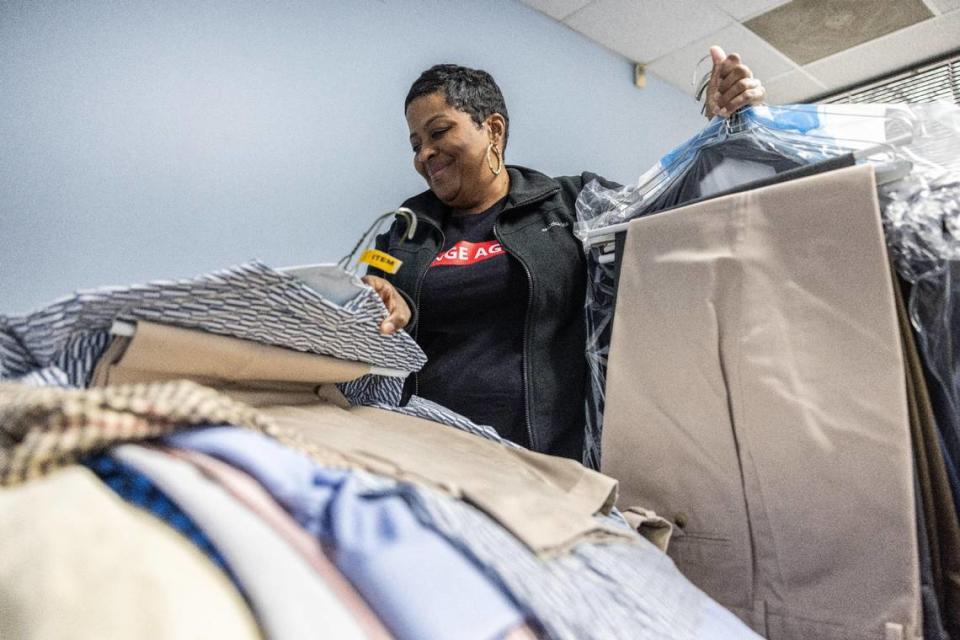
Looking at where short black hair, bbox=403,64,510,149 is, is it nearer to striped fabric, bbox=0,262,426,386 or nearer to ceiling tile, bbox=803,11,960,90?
striped fabric, bbox=0,262,426,386

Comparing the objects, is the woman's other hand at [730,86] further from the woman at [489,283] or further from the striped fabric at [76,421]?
the striped fabric at [76,421]

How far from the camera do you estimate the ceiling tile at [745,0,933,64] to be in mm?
2021

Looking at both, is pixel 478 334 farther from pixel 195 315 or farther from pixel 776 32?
pixel 776 32

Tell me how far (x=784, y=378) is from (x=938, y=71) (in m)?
3.05

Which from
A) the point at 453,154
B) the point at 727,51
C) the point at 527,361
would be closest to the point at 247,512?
the point at 527,361

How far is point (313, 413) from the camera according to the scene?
1.46 feet

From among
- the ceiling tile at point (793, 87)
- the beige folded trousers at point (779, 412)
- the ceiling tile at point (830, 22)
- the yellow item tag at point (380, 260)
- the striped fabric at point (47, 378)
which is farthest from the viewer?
the ceiling tile at point (793, 87)

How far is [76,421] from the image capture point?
0.23 metres

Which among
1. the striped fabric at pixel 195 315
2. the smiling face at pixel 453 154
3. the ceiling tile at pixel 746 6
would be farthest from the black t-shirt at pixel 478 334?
the ceiling tile at pixel 746 6

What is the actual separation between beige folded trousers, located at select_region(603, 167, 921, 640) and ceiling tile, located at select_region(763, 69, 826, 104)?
257cm

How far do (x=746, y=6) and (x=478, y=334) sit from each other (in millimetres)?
1907

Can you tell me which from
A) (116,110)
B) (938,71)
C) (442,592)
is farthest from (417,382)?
(938,71)

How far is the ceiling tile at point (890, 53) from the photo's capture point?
2.22 metres

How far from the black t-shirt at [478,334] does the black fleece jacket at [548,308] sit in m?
0.02
